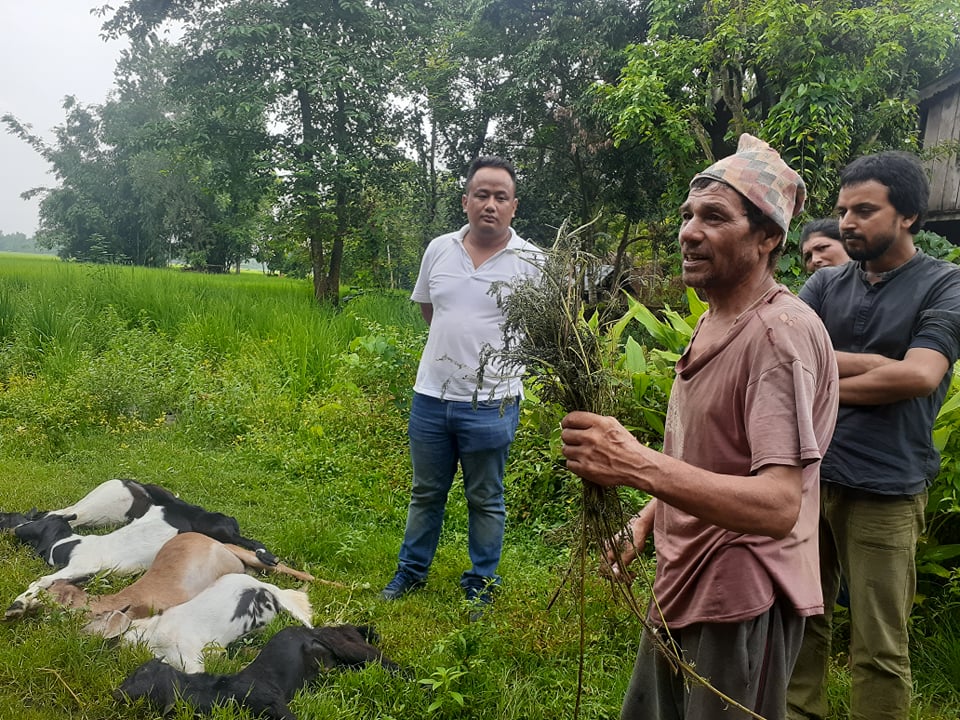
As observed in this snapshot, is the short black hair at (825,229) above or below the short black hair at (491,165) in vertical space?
below

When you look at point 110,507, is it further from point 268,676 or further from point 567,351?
point 567,351

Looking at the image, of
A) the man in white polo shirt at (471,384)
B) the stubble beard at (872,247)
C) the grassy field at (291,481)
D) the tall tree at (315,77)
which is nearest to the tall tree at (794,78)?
the grassy field at (291,481)

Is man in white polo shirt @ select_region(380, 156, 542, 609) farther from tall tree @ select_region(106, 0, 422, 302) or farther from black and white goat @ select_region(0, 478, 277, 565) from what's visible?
tall tree @ select_region(106, 0, 422, 302)

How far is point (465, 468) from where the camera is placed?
131 inches

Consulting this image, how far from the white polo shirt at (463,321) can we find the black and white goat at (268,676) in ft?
3.89

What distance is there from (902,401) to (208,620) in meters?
2.97

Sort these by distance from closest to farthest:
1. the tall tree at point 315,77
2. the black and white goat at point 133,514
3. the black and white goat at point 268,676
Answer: the black and white goat at point 268,676 → the black and white goat at point 133,514 → the tall tree at point 315,77

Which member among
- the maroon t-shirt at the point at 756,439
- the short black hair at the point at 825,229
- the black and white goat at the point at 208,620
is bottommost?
the black and white goat at the point at 208,620

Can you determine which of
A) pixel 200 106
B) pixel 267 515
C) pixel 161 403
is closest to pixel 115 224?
pixel 200 106

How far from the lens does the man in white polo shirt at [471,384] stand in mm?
3199

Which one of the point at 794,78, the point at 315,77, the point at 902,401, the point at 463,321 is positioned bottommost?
the point at 902,401

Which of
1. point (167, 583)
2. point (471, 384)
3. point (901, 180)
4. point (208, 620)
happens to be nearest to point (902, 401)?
point (901, 180)

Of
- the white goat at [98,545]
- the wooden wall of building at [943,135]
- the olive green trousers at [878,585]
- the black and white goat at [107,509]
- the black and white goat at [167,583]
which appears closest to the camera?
the olive green trousers at [878,585]

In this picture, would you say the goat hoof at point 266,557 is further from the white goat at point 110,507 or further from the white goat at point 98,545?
the white goat at point 110,507
